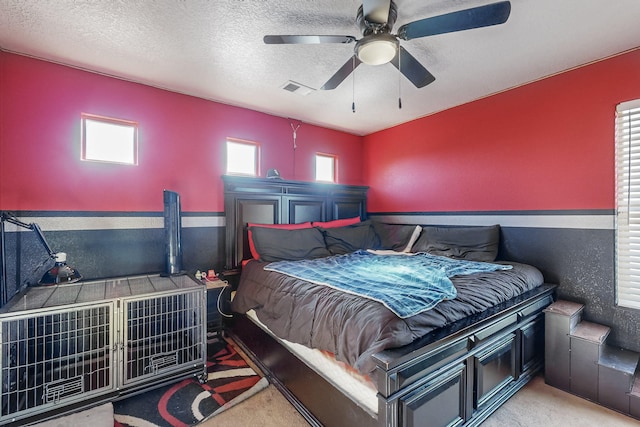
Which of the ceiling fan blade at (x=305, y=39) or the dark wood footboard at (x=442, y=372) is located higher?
the ceiling fan blade at (x=305, y=39)

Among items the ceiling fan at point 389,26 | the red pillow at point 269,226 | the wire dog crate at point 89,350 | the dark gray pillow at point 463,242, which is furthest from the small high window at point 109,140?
the dark gray pillow at point 463,242

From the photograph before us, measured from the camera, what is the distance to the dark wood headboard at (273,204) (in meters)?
3.14

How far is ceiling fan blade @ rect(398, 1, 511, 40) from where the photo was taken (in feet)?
4.62

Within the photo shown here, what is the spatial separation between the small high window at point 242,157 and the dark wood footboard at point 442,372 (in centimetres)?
188

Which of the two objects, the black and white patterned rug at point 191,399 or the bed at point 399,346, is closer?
the bed at point 399,346

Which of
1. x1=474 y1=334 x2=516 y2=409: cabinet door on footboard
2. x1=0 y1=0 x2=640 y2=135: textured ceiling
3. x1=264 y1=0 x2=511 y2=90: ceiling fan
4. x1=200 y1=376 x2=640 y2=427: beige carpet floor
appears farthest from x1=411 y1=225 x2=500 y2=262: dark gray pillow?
x1=264 y1=0 x2=511 y2=90: ceiling fan

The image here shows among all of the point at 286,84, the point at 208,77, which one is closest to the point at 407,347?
the point at 286,84

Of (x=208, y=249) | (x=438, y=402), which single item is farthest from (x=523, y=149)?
(x=208, y=249)

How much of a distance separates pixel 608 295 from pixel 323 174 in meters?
3.22

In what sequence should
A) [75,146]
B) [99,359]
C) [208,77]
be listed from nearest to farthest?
[99,359]
[75,146]
[208,77]

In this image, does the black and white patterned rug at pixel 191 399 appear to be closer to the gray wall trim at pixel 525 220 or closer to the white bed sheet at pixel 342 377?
the white bed sheet at pixel 342 377

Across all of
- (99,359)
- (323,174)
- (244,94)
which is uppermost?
(244,94)

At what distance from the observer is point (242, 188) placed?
→ 3.21m

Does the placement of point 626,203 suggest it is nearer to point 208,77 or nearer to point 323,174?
point 323,174
